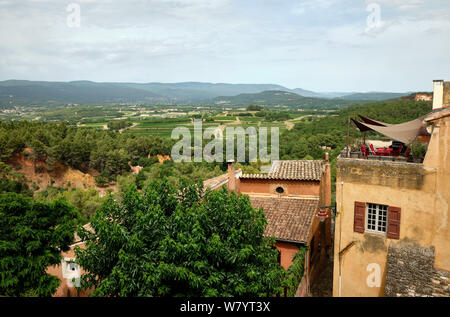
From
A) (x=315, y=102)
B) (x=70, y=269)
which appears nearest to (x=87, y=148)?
(x=70, y=269)

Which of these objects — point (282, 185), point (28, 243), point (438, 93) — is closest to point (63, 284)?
point (28, 243)

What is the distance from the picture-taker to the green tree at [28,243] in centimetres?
1073

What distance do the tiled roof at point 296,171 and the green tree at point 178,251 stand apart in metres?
6.11

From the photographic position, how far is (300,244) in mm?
12344

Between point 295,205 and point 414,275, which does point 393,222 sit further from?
point 295,205

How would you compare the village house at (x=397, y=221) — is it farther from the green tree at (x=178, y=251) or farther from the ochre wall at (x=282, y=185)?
the ochre wall at (x=282, y=185)

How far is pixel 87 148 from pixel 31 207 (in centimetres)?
3329

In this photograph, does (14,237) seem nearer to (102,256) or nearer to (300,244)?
(102,256)

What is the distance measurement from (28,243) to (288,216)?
1007 cm

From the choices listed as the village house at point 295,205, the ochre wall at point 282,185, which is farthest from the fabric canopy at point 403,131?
→ the ochre wall at point 282,185

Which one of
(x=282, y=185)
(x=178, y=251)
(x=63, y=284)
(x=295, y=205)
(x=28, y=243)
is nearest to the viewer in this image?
(x=178, y=251)

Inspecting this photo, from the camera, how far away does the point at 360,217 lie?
1013cm

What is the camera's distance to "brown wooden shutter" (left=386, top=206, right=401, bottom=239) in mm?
9484

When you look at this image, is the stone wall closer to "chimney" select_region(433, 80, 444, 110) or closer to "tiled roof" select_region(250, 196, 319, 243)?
"tiled roof" select_region(250, 196, 319, 243)
